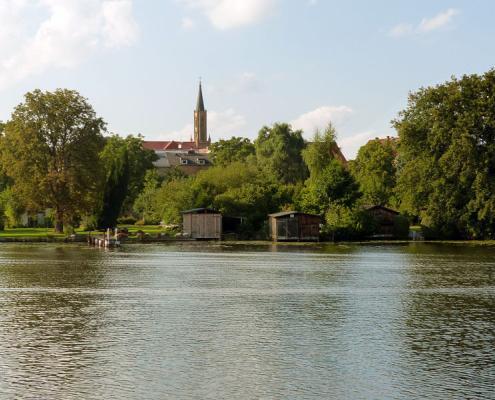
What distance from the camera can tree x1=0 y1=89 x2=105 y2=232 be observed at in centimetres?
8219

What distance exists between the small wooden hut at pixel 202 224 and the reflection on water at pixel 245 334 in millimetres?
37623

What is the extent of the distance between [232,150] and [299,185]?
162 feet

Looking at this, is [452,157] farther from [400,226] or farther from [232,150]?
[232,150]

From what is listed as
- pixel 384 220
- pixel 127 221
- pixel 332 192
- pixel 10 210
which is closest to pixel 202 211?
→ pixel 332 192

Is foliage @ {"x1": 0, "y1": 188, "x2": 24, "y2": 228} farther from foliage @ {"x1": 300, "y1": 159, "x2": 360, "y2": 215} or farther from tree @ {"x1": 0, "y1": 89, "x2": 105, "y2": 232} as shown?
foliage @ {"x1": 300, "y1": 159, "x2": 360, "y2": 215}

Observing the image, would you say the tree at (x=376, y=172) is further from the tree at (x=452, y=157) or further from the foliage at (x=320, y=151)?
the tree at (x=452, y=157)

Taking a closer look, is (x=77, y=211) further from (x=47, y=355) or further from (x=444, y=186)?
(x=47, y=355)

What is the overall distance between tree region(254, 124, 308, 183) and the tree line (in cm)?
1724

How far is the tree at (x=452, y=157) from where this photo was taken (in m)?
76.6

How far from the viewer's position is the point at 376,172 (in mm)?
107250

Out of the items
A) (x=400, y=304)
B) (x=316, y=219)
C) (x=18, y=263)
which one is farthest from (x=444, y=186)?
(x=400, y=304)

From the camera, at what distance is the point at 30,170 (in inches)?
3241

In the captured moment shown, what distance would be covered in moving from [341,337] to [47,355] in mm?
7968

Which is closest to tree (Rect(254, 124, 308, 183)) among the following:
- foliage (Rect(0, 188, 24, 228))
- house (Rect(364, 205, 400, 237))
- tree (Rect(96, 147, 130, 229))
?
tree (Rect(96, 147, 130, 229))
